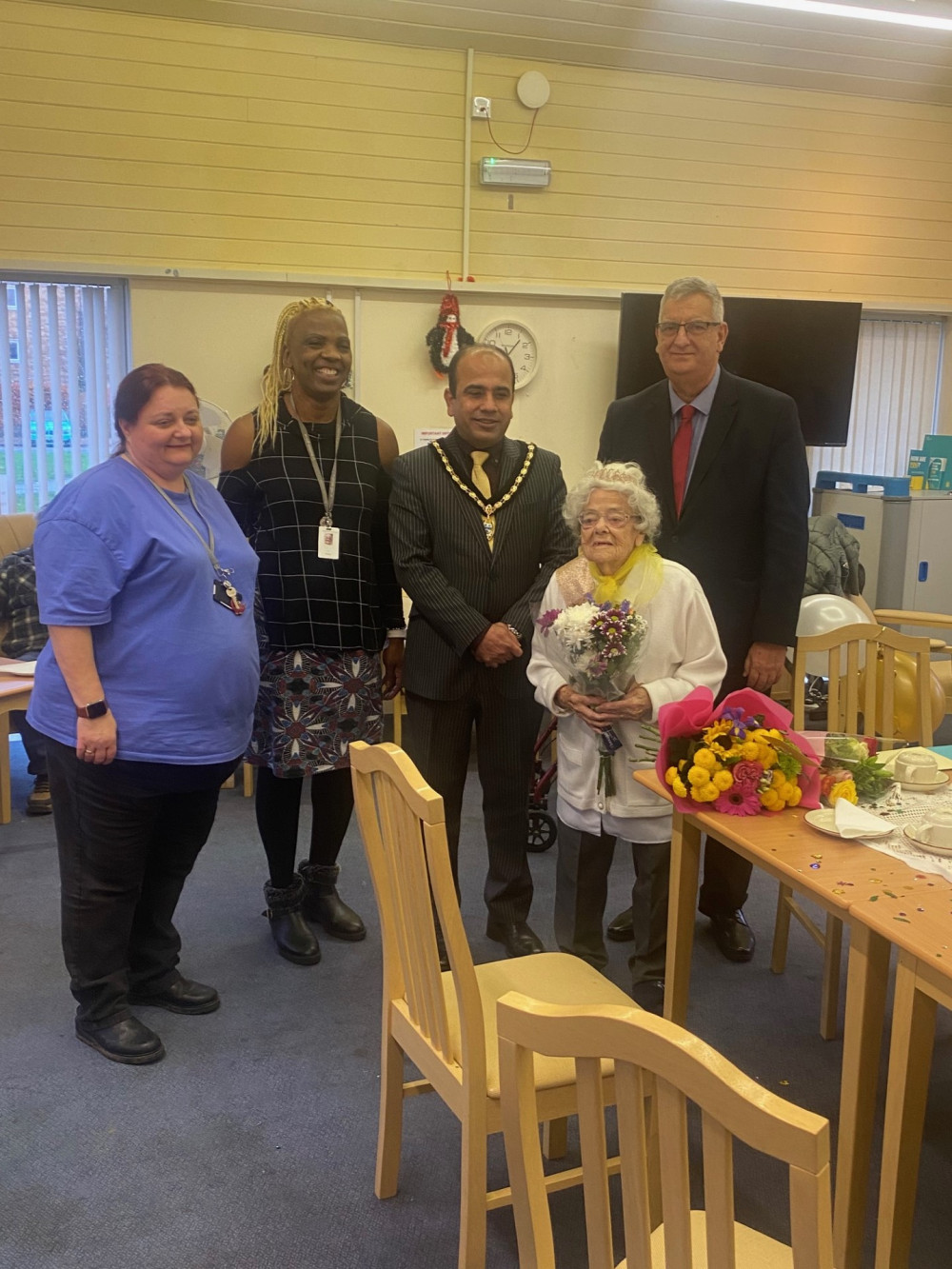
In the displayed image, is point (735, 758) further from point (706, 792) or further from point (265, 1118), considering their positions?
point (265, 1118)

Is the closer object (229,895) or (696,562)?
(696,562)

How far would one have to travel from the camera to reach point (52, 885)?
135 inches

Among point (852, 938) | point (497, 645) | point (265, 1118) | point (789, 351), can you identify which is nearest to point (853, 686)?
point (497, 645)

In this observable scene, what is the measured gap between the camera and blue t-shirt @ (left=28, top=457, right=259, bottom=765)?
2158 mm

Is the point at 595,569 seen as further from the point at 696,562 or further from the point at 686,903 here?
the point at 686,903

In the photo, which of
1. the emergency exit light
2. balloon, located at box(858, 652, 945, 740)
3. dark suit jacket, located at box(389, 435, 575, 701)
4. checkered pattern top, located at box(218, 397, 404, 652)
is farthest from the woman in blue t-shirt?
the emergency exit light

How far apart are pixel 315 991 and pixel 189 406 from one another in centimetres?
154

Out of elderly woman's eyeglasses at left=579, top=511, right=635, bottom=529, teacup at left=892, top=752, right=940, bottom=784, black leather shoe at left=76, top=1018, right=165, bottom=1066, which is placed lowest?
black leather shoe at left=76, top=1018, right=165, bottom=1066

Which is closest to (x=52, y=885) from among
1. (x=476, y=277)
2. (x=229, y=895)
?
(x=229, y=895)

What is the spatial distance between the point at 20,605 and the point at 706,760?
126 inches

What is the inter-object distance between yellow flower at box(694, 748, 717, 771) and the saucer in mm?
188

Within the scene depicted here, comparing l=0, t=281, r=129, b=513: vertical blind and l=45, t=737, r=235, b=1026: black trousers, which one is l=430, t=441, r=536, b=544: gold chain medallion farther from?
l=0, t=281, r=129, b=513: vertical blind

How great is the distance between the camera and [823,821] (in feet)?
6.06

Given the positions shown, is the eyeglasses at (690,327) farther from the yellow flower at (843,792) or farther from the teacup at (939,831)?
the teacup at (939,831)
